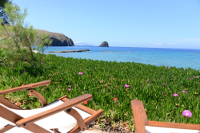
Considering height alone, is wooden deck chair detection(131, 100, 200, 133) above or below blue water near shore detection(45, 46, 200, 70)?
above

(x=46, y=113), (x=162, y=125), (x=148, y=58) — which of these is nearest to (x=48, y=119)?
(x=46, y=113)

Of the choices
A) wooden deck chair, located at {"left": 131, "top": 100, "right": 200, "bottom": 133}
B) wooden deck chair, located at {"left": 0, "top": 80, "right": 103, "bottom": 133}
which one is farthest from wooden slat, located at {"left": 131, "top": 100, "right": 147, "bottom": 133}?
wooden deck chair, located at {"left": 0, "top": 80, "right": 103, "bottom": 133}

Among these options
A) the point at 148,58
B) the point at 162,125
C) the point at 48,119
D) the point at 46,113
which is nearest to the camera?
the point at 46,113

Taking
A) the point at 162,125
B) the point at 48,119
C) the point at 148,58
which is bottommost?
the point at 148,58

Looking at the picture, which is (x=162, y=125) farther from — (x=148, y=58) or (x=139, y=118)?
(x=148, y=58)

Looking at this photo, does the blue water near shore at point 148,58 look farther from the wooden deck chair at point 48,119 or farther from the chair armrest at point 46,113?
the chair armrest at point 46,113

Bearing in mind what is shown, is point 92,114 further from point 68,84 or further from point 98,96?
point 68,84

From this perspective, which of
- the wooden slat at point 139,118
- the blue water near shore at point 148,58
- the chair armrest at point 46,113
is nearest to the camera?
the chair armrest at point 46,113

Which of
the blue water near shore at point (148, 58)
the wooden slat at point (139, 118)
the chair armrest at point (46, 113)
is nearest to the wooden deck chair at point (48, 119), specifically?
the chair armrest at point (46, 113)

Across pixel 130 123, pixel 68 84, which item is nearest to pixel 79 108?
pixel 130 123

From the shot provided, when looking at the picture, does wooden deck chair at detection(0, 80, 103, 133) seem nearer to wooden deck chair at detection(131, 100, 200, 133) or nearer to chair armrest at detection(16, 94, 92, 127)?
chair armrest at detection(16, 94, 92, 127)

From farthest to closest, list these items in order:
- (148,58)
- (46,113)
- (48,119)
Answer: (148,58) < (48,119) < (46,113)

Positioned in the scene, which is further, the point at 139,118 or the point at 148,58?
the point at 148,58

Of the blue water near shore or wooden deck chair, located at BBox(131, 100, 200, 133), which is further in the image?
the blue water near shore
